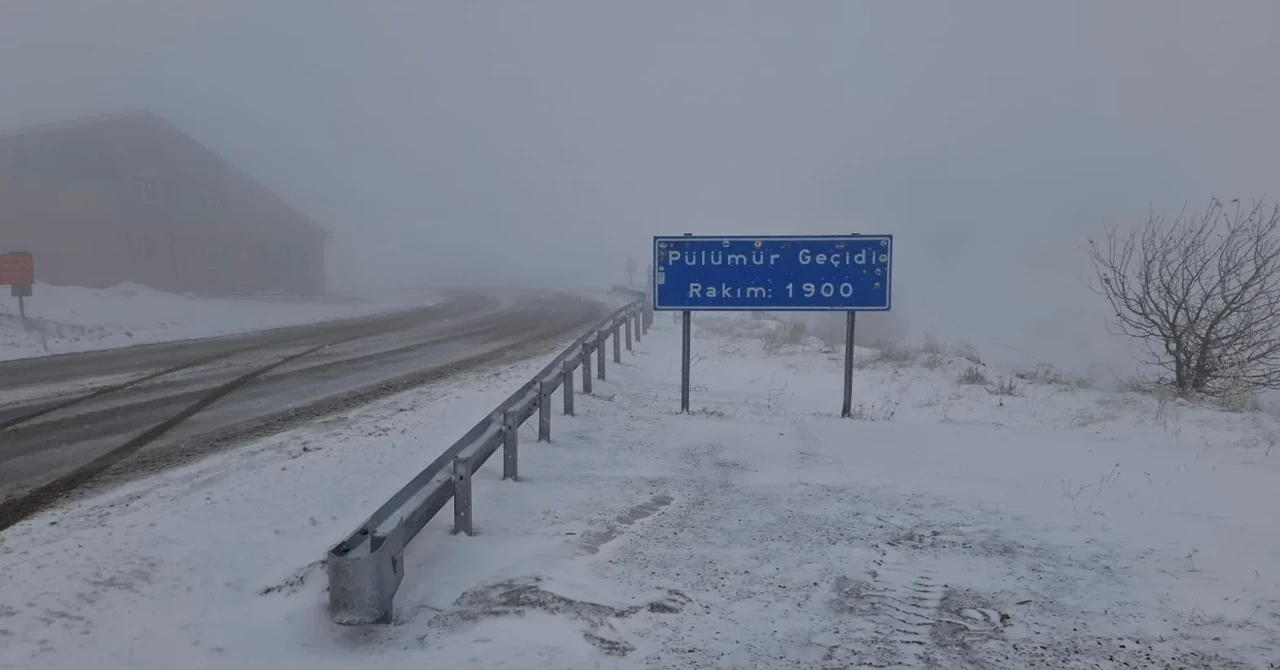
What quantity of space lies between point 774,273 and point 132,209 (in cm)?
3557

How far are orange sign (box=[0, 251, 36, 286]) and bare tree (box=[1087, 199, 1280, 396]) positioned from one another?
879 inches

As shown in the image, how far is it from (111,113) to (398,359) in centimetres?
3059

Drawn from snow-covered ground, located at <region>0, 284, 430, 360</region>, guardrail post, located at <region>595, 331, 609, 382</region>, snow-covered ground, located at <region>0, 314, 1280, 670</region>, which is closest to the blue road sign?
snow-covered ground, located at <region>0, 314, 1280, 670</region>

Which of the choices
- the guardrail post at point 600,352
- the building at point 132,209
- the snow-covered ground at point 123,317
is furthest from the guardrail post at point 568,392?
the building at point 132,209

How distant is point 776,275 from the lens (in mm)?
10789

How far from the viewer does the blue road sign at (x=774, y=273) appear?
10.6m

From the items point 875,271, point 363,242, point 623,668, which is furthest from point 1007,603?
point 363,242

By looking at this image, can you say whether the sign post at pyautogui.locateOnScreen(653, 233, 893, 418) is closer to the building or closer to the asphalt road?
the asphalt road

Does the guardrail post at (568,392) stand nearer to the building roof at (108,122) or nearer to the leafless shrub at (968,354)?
the leafless shrub at (968,354)

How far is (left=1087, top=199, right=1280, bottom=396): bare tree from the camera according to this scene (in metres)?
13.1

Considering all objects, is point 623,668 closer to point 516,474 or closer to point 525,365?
point 516,474

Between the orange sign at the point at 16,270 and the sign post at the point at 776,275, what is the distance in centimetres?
1595

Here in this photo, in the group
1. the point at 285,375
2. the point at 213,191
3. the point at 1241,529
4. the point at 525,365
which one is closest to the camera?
the point at 1241,529

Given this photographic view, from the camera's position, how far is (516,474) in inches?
275
